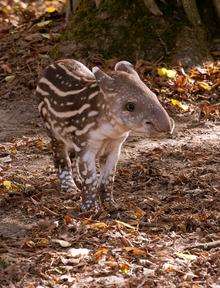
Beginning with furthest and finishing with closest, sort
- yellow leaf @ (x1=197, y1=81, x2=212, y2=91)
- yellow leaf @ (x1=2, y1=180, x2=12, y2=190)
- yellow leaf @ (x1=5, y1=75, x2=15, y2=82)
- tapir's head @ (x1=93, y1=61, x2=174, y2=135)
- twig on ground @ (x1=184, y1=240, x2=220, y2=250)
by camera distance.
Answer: yellow leaf @ (x1=5, y1=75, x2=15, y2=82) → yellow leaf @ (x1=197, y1=81, x2=212, y2=91) → yellow leaf @ (x1=2, y1=180, x2=12, y2=190) → tapir's head @ (x1=93, y1=61, x2=174, y2=135) → twig on ground @ (x1=184, y1=240, x2=220, y2=250)

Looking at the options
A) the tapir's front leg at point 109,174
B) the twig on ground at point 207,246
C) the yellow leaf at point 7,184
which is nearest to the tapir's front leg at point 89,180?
the tapir's front leg at point 109,174

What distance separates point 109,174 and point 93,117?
1.84 ft

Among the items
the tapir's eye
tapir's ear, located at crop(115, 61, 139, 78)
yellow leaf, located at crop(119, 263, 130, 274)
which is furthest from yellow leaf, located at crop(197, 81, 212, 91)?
yellow leaf, located at crop(119, 263, 130, 274)

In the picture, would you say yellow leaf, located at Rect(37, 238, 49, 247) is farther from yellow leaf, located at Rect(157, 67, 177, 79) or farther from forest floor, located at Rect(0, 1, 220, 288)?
yellow leaf, located at Rect(157, 67, 177, 79)

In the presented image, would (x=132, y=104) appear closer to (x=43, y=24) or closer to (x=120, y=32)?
(x=120, y=32)

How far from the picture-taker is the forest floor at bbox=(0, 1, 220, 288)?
555 cm

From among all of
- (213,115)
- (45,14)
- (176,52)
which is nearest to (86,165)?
(213,115)

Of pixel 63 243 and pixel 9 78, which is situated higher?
pixel 63 243

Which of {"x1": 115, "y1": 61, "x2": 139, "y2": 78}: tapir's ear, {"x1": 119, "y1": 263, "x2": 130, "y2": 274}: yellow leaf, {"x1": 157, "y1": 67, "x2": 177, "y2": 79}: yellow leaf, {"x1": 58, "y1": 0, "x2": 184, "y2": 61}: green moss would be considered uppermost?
{"x1": 115, "y1": 61, "x2": 139, "y2": 78}: tapir's ear

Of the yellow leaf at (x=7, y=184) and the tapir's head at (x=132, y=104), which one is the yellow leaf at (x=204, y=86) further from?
the tapir's head at (x=132, y=104)

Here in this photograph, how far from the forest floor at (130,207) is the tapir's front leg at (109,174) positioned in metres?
0.14

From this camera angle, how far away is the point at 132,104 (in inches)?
238

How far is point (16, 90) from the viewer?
1004 centimetres

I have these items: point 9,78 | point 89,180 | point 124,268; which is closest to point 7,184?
point 89,180
